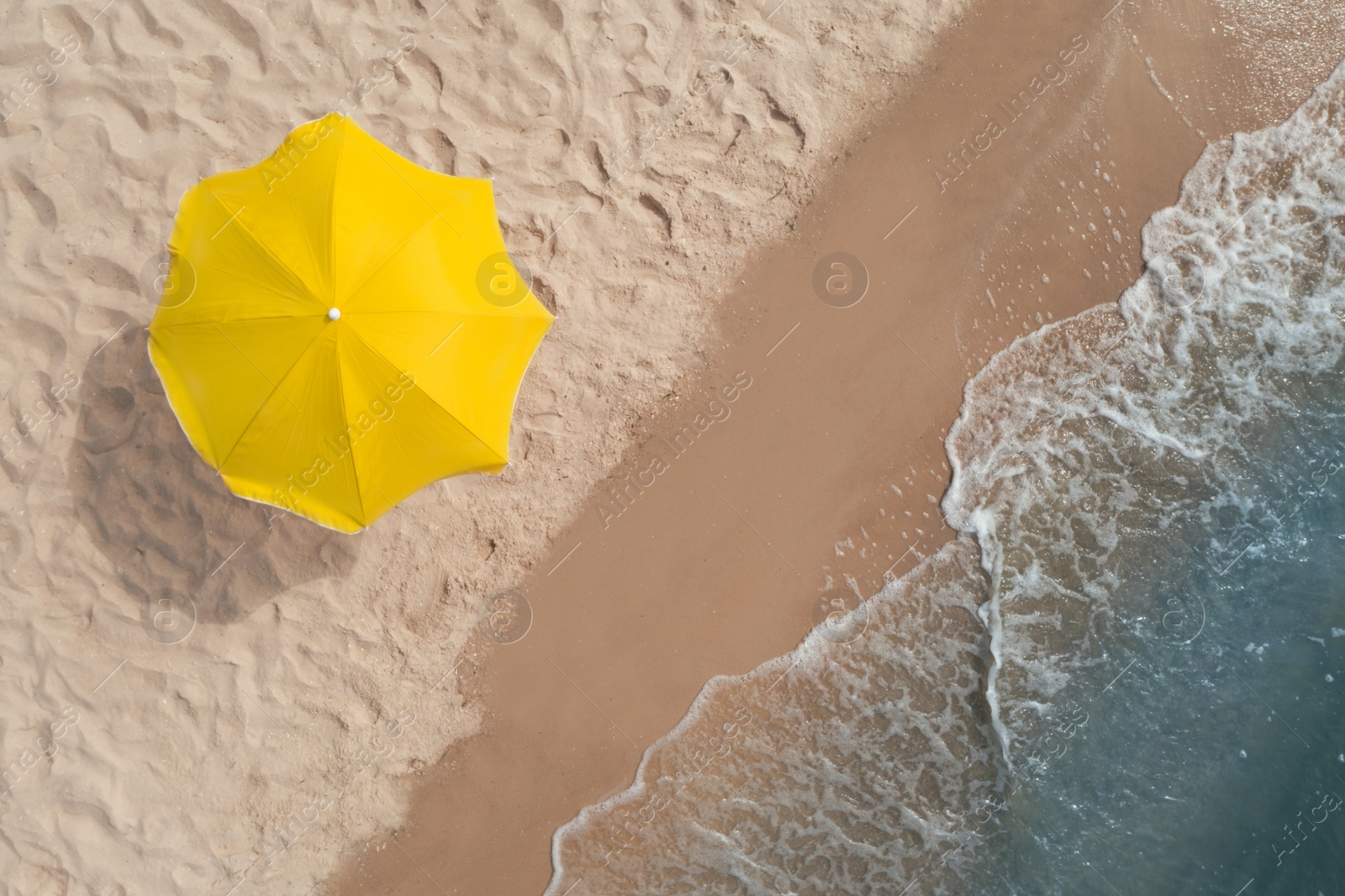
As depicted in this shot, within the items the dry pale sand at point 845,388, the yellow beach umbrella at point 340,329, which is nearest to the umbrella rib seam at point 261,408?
the yellow beach umbrella at point 340,329

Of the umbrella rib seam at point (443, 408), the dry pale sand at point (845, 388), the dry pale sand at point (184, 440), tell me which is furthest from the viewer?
the dry pale sand at point (845, 388)

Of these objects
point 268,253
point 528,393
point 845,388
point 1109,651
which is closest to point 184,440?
point 268,253

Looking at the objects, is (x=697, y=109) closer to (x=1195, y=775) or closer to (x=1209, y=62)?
(x=1209, y=62)

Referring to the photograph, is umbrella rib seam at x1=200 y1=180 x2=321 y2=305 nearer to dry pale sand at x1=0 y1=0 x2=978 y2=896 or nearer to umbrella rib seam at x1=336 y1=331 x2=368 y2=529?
umbrella rib seam at x1=336 y1=331 x2=368 y2=529

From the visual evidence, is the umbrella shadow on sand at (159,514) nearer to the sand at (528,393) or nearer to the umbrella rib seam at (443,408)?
the sand at (528,393)

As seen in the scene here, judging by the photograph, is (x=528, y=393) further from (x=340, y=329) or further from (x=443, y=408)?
(x=340, y=329)

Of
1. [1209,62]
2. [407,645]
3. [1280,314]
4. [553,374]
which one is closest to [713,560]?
[553,374]
